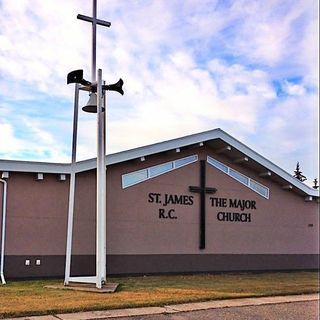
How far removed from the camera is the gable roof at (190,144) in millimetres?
12766

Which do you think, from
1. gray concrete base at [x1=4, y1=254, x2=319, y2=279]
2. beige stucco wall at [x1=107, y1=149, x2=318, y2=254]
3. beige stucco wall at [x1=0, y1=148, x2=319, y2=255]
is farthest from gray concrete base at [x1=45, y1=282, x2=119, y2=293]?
beige stucco wall at [x1=107, y1=149, x2=318, y2=254]

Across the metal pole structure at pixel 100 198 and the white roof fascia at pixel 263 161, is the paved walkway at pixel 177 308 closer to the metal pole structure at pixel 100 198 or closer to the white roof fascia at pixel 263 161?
the metal pole structure at pixel 100 198

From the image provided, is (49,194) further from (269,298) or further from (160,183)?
(269,298)

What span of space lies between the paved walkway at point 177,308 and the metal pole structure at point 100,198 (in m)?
2.42

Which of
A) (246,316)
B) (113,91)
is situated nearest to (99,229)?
(113,91)

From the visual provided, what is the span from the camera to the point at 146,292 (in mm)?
10719

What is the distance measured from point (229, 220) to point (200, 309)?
24.2 feet

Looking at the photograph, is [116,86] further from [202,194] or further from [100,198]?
[202,194]

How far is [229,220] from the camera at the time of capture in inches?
638

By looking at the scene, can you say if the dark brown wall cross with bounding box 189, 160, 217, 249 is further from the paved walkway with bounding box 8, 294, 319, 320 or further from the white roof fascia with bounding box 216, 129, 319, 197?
the paved walkway with bounding box 8, 294, 319, 320

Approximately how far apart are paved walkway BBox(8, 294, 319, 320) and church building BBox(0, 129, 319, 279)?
472 cm

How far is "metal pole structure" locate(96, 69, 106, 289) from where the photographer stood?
440 inches

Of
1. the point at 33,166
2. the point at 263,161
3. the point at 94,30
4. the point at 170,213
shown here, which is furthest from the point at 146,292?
the point at 263,161

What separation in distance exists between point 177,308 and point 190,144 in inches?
280
